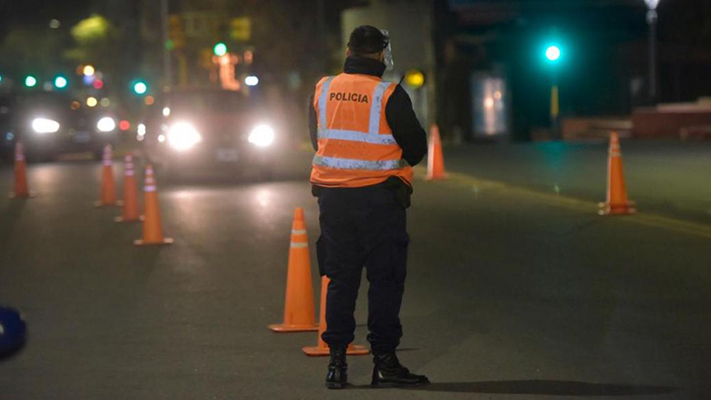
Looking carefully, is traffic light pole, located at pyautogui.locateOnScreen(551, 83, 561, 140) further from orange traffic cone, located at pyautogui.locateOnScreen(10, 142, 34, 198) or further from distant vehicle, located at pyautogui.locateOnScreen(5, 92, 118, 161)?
orange traffic cone, located at pyautogui.locateOnScreen(10, 142, 34, 198)

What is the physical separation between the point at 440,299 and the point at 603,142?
2591 cm

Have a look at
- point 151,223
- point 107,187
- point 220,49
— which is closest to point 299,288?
point 151,223

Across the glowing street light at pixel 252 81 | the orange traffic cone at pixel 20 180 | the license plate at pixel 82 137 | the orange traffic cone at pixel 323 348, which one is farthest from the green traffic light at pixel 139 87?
the orange traffic cone at pixel 323 348

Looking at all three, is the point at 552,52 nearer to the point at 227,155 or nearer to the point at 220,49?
the point at 220,49

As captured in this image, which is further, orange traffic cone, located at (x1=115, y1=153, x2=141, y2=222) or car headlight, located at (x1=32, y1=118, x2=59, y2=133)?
car headlight, located at (x1=32, y1=118, x2=59, y2=133)

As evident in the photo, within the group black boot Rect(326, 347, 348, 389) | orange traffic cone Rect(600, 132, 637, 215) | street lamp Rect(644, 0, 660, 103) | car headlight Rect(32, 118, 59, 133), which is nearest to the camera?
black boot Rect(326, 347, 348, 389)

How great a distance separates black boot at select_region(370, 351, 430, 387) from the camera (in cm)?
746

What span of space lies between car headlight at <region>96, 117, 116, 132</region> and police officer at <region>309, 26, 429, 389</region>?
→ 30.4 metres

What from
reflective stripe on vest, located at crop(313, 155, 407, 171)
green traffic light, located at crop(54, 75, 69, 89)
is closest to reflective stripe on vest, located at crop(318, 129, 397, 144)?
reflective stripe on vest, located at crop(313, 155, 407, 171)

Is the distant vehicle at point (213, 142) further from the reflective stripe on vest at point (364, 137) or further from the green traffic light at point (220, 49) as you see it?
the reflective stripe on vest at point (364, 137)

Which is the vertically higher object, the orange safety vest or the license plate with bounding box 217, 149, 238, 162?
the orange safety vest

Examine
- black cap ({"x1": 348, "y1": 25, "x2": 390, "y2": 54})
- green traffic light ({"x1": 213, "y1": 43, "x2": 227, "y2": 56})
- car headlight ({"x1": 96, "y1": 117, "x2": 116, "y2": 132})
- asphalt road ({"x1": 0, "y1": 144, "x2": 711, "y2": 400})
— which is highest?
green traffic light ({"x1": 213, "y1": 43, "x2": 227, "y2": 56})

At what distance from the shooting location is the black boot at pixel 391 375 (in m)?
7.46

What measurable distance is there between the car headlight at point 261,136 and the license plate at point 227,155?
1.36 feet
